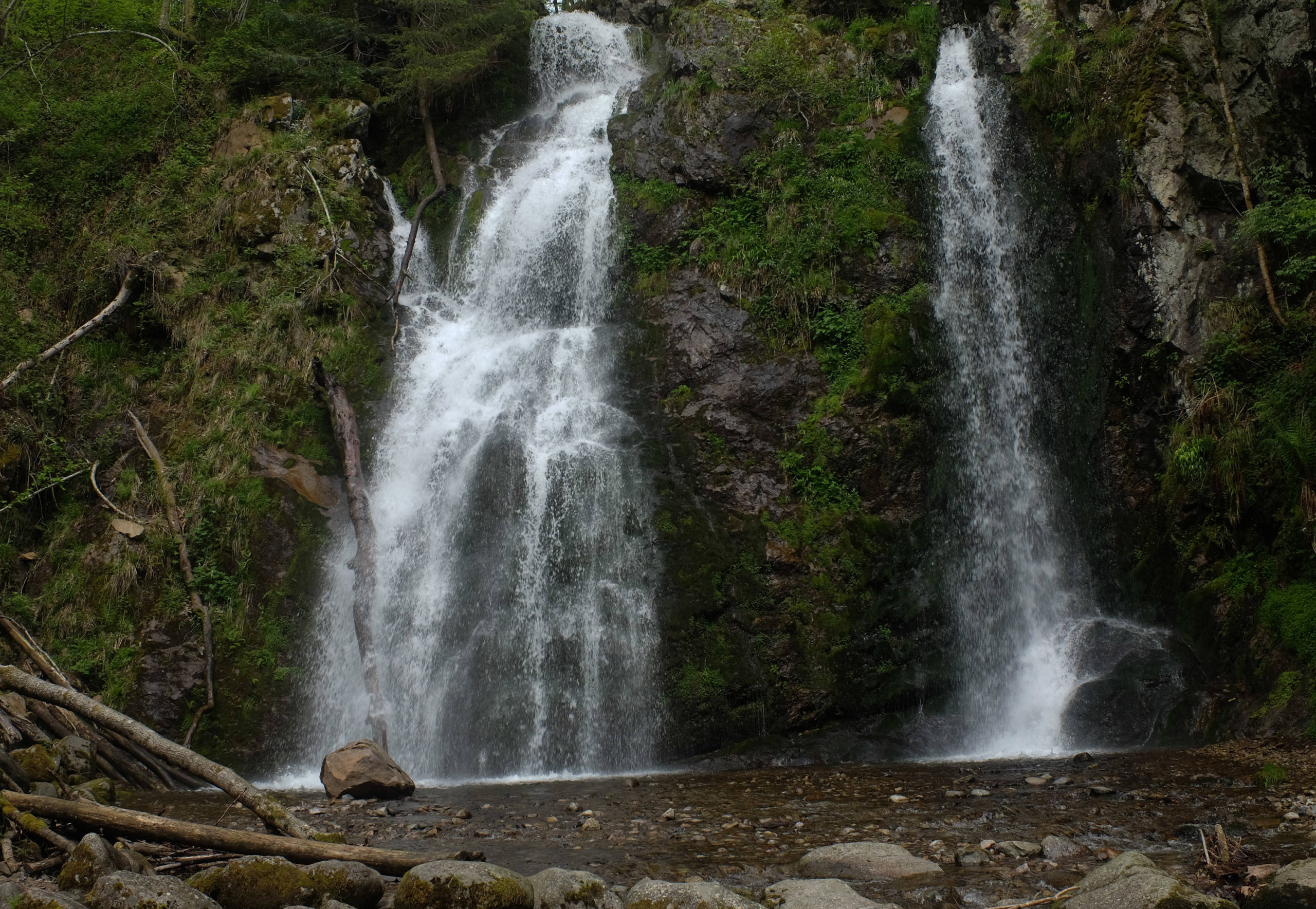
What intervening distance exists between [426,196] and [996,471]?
1254cm

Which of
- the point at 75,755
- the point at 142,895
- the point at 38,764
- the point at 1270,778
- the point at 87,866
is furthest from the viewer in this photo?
the point at 75,755

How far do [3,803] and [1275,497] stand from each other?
1170 cm

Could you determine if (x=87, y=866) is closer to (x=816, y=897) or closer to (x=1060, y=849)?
(x=816, y=897)

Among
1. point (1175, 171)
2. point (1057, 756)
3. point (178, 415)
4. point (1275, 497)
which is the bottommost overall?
point (1057, 756)

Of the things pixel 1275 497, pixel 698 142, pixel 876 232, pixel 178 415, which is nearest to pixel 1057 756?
pixel 1275 497

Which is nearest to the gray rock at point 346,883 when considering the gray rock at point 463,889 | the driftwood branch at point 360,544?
the gray rock at point 463,889

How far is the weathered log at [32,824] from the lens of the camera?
13.5 feet

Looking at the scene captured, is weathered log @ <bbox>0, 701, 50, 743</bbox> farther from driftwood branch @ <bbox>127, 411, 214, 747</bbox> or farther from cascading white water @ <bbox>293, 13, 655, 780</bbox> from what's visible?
cascading white water @ <bbox>293, 13, 655, 780</bbox>

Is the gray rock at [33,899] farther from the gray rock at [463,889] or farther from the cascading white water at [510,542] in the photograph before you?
the cascading white water at [510,542]

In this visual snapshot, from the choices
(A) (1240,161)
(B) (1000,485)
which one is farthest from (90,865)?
(A) (1240,161)

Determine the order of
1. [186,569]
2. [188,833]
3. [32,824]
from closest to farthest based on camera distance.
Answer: [32,824], [188,833], [186,569]

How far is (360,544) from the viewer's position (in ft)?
36.2

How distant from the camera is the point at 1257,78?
11078 mm

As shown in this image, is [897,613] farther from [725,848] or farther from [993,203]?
[993,203]
